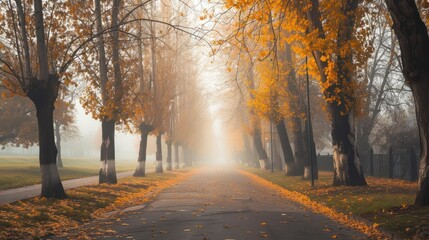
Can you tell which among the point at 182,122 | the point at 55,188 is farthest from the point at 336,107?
the point at 182,122

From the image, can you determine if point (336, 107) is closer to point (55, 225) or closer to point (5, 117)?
point (55, 225)

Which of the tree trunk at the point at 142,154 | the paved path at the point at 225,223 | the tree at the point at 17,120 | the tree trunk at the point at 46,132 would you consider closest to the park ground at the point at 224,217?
the paved path at the point at 225,223

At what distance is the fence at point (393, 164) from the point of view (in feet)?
76.7

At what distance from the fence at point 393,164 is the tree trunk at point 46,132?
52.9ft

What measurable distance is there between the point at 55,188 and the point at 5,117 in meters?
30.0

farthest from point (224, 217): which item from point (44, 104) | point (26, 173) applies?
point (26, 173)

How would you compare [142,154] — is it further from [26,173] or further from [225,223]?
[225,223]

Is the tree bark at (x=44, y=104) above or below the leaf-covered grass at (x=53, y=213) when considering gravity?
above

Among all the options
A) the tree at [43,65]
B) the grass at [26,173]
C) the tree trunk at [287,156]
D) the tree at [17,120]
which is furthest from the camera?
the tree at [17,120]

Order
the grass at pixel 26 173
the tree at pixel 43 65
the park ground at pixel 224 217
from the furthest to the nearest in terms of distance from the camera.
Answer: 1. the grass at pixel 26 173
2. the tree at pixel 43 65
3. the park ground at pixel 224 217

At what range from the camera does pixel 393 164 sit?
26.9 m

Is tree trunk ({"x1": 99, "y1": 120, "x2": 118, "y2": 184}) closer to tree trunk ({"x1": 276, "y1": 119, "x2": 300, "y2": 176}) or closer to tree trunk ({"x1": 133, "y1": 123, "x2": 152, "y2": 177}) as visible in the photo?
tree trunk ({"x1": 133, "y1": 123, "x2": 152, "y2": 177})

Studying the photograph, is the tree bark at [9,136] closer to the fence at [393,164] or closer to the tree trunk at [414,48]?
the fence at [393,164]

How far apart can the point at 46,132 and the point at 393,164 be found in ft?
62.3
